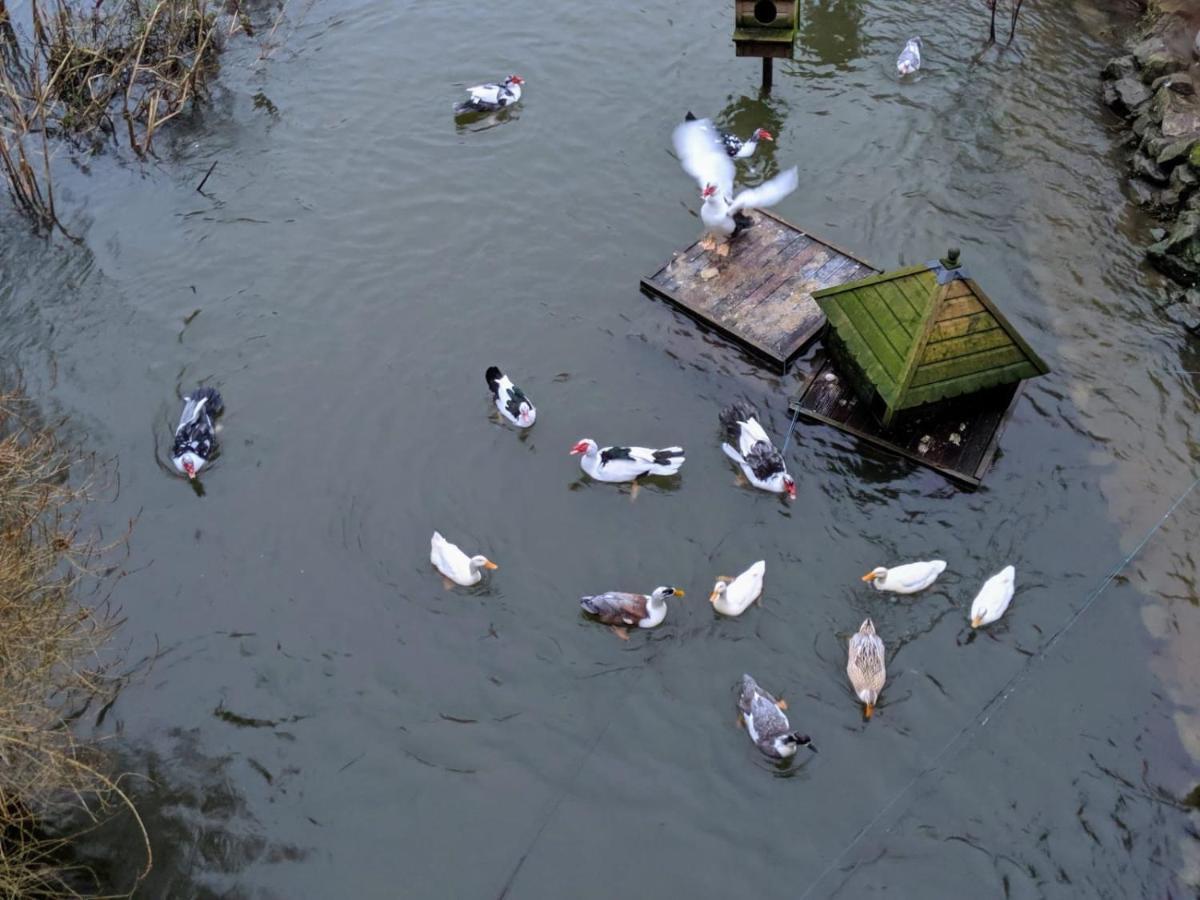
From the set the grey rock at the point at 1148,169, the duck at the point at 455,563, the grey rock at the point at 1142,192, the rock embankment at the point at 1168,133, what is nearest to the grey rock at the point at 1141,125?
Result: the rock embankment at the point at 1168,133

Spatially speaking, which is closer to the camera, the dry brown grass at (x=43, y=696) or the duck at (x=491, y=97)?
the dry brown grass at (x=43, y=696)

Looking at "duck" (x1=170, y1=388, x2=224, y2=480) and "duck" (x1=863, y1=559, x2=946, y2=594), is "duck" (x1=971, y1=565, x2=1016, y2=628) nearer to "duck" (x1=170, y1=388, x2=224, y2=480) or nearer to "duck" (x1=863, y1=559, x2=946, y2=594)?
"duck" (x1=863, y1=559, x2=946, y2=594)

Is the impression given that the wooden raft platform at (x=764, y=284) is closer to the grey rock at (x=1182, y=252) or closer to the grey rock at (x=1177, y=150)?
the grey rock at (x=1182, y=252)

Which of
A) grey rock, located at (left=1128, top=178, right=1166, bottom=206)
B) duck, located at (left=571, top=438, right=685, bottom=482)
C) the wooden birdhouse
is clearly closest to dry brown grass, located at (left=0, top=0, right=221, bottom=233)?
the wooden birdhouse

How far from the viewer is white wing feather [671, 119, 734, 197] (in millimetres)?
12234

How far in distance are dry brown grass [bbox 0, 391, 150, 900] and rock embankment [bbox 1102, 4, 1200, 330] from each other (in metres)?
12.0

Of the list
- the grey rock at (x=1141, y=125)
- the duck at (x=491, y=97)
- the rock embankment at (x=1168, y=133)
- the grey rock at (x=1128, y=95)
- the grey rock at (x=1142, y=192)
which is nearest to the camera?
the rock embankment at (x=1168, y=133)

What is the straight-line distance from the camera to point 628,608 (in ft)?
28.1

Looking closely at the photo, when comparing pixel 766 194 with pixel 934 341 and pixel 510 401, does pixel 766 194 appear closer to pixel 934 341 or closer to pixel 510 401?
pixel 934 341

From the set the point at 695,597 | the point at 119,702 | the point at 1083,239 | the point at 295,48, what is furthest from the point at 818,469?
the point at 295,48

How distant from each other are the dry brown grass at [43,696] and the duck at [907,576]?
6387mm

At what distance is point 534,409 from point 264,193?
220 inches

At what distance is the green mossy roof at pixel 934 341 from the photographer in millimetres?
9016

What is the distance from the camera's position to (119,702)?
834 centimetres
